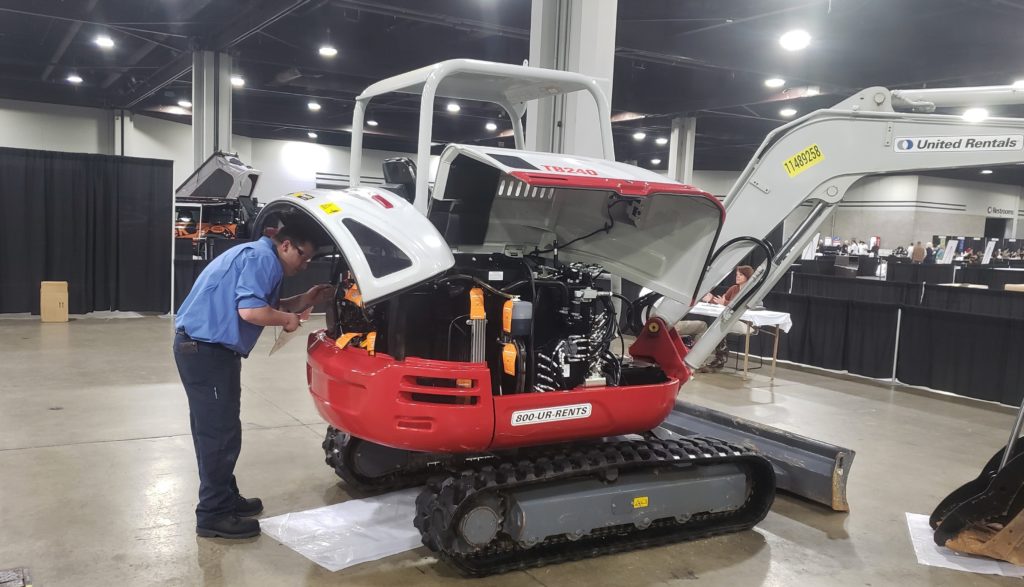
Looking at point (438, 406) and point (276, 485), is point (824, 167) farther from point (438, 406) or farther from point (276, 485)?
point (276, 485)

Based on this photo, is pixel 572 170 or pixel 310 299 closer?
pixel 572 170

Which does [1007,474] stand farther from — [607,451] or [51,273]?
[51,273]

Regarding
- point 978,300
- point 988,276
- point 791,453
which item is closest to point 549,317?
point 791,453

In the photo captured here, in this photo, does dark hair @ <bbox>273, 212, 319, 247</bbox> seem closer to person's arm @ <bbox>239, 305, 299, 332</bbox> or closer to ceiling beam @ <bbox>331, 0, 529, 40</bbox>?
person's arm @ <bbox>239, 305, 299, 332</bbox>

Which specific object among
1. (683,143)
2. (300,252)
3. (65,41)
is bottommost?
(300,252)

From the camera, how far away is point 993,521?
3926mm

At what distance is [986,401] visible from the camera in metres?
7.72

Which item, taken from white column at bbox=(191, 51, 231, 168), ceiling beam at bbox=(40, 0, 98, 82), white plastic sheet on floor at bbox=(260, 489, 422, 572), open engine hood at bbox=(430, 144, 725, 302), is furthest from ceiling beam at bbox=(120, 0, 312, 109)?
white plastic sheet on floor at bbox=(260, 489, 422, 572)

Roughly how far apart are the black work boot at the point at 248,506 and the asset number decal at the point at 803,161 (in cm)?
345

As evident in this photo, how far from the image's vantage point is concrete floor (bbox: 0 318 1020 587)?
11.2 ft

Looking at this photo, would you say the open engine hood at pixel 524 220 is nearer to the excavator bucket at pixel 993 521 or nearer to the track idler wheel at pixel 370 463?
the track idler wheel at pixel 370 463

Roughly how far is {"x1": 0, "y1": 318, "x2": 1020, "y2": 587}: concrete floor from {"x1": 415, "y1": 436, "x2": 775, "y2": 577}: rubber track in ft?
0.25

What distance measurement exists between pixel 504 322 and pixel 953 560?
8.55 feet

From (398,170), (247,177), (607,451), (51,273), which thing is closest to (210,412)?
(398,170)
